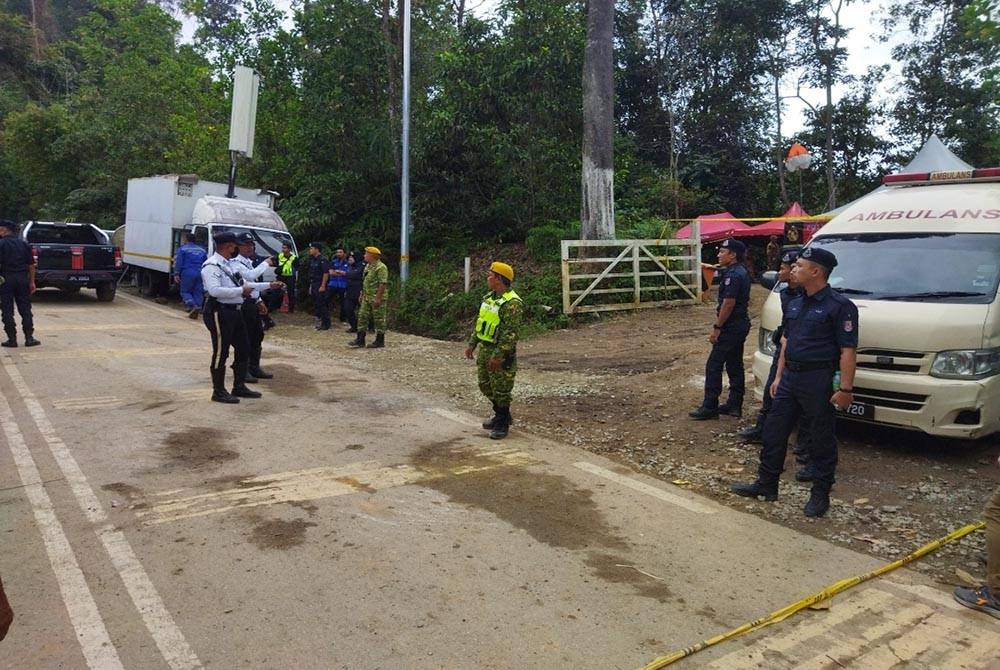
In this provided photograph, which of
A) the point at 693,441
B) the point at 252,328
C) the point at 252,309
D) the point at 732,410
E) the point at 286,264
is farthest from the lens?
the point at 286,264

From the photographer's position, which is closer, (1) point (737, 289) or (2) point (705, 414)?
(1) point (737, 289)

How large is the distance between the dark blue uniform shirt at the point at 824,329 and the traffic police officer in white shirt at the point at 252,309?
16.7 ft

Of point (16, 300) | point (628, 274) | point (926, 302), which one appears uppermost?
point (628, 274)

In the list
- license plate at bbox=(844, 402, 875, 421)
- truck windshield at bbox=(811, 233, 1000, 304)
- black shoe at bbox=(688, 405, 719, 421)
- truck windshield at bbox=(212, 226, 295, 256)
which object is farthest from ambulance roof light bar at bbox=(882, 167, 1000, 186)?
truck windshield at bbox=(212, 226, 295, 256)

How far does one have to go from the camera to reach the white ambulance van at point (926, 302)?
555cm

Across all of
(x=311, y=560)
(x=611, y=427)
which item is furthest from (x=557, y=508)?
(x=611, y=427)

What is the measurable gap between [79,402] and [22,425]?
0.91m

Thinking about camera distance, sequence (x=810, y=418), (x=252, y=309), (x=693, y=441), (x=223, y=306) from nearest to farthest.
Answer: (x=810, y=418) → (x=693, y=441) → (x=223, y=306) → (x=252, y=309)

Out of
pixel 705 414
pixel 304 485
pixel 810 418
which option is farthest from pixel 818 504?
pixel 304 485

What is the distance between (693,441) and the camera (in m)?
6.72

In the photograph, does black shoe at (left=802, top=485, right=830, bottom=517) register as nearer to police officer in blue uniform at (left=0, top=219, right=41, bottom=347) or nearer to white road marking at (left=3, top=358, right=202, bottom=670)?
white road marking at (left=3, top=358, right=202, bottom=670)

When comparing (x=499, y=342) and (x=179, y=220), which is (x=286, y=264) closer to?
(x=179, y=220)

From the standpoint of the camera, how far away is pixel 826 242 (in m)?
7.13

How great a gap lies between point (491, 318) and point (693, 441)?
83.3 inches
